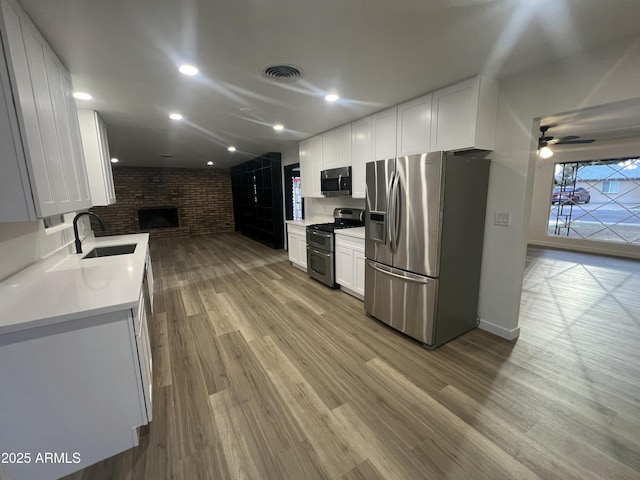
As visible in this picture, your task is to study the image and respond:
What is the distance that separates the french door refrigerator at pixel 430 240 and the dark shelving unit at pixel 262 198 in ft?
12.9

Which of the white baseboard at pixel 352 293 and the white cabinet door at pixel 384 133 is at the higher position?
the white cabinet door at pixel 384 133

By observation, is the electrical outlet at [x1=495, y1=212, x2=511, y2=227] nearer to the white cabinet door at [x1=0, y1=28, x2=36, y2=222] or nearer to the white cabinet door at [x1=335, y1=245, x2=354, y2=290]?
the white cabinet door at [x1=335, y1=245, x2=354, y2=290]

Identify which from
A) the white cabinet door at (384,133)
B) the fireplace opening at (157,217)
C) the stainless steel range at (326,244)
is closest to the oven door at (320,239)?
the stainless steel range at (326,244)

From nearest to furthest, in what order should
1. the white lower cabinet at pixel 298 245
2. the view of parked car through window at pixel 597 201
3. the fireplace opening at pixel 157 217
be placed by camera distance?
1. the white lower cabinet at pixel 298 245
2. the view of parked car through window at pixel 597 201
3. the fireplace opening at pixel 157 217

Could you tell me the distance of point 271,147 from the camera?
18.6 feet

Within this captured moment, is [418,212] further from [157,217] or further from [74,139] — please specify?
[157,217]

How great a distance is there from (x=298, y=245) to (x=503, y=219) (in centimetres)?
322

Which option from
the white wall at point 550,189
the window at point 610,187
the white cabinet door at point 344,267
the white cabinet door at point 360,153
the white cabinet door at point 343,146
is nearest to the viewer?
the white cabinet door at point 360,153

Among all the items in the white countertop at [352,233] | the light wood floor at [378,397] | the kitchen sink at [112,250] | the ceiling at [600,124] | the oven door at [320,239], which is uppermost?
the ceiling at [600,124]

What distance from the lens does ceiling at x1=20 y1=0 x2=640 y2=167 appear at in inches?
56.7

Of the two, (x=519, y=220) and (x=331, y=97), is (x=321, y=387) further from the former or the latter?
(x=331, y=97)

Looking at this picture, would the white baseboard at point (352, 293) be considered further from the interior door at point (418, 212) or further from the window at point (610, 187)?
the window at point (610, 187)

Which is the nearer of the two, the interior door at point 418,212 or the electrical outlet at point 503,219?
the interior door at point 418,212

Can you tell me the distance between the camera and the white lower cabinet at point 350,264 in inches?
134
